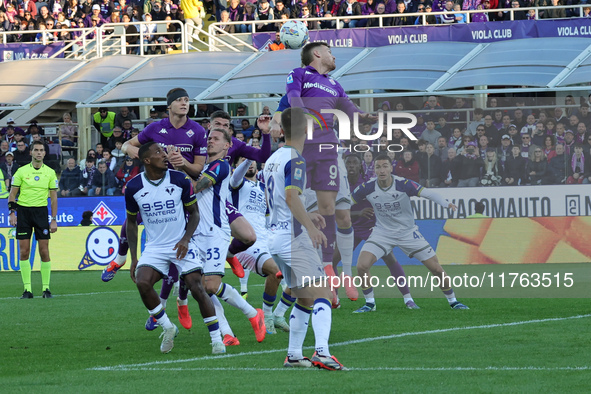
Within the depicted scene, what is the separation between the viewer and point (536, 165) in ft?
53.2

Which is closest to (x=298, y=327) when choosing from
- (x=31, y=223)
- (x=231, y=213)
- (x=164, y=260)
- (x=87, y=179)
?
(x=164, y=260)

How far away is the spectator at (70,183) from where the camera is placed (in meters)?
21.6

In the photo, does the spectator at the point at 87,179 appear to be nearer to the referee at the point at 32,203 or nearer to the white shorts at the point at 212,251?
the referee at the point at 32,203

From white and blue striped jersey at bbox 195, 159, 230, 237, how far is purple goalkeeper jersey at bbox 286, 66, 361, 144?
2.90 ft

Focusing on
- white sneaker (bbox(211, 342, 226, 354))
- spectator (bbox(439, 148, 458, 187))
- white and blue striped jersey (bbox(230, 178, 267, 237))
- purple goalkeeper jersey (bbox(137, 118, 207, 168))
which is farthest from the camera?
spectator (bbox(439, 148, 458, 187))

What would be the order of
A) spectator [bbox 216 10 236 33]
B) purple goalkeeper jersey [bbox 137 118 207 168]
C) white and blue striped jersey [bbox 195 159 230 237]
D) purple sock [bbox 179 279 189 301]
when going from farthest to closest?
spectator [bbox 216 10 236 33]
purple goalkeeper jersey [bbox 137 118 207 168]
purple sock [bbox 179 279 189 301]
white and blue striped jersey [bbox 195 159 230 237]

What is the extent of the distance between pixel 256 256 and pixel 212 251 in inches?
48.6

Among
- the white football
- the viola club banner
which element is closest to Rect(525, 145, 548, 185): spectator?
the white football

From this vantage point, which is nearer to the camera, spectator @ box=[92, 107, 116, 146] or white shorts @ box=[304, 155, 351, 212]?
white shorts @ box=[304, 155, 351, 212]

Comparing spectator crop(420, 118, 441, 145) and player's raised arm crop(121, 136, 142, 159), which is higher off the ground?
spectator crop(420, 118, 441, 145)

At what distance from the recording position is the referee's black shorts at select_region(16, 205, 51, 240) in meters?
15.3

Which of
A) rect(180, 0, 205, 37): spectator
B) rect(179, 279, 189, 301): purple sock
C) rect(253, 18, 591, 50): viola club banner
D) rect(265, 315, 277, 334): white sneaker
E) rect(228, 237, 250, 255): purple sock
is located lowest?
rect(265, 315, 277, 334): white sneaker

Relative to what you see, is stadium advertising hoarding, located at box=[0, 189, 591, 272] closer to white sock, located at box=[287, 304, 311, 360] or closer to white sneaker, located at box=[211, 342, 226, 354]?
white sneaker, located at box=[211, 342, 226, 354]

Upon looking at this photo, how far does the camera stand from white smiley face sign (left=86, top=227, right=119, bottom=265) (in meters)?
20.6
